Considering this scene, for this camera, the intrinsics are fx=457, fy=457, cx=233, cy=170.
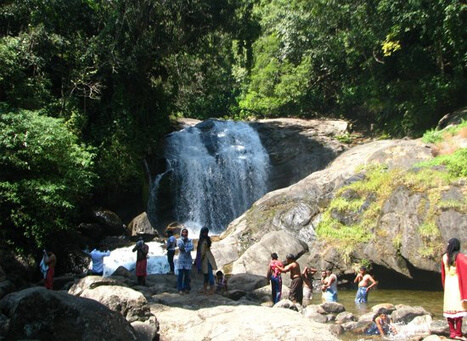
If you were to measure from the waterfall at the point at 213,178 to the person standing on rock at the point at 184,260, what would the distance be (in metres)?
11.8

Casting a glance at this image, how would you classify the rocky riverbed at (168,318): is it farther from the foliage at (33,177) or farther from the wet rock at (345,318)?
the foliage at (33,177)

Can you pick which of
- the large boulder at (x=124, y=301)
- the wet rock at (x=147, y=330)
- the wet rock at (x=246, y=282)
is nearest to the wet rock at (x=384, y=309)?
the wet rock at (x=246, y=282)

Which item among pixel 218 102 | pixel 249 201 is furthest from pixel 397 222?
pixel 218 102

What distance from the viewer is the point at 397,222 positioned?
13102 millimetres

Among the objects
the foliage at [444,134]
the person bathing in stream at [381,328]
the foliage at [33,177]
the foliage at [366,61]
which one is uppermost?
the foliage at [366,61]

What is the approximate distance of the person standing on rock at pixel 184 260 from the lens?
32.6ft

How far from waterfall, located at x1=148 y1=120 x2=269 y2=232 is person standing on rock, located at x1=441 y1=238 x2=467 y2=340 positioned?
16663 mm

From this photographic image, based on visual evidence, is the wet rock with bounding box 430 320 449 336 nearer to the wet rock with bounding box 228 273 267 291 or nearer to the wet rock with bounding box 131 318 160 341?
the wet rock with bounding box 131 318 160 341

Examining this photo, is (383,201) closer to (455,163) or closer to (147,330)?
(455,163)

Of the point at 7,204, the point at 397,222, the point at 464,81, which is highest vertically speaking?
the point at 464,81

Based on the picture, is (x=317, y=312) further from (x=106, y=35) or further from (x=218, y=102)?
(x=218, y=102)

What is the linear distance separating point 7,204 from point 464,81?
1797 cm

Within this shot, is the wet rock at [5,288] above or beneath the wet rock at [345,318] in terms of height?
above

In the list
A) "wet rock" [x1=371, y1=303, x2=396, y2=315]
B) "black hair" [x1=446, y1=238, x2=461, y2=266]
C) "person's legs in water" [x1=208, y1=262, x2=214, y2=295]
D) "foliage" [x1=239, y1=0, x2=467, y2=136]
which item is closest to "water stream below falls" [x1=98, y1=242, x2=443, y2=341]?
"wet rock" [x1=371, y1=303, x2=396, y2=315]
